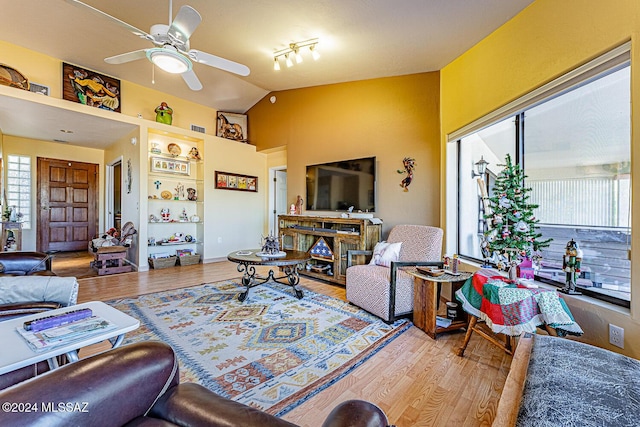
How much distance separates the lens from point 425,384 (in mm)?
1713

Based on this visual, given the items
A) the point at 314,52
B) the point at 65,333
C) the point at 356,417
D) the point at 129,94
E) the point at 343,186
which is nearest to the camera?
the point at 356,417

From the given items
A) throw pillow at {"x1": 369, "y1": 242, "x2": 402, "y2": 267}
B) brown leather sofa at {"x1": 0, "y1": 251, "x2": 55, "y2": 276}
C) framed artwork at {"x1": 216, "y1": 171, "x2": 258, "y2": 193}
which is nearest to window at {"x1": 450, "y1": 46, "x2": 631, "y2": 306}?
throw pillow at {"x1": 369, "y1": 242, "x2": 402, "y2": 267}

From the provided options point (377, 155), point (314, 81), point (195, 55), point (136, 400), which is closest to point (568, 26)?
point (377, 155)

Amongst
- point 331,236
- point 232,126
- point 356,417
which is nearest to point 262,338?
point 356,417

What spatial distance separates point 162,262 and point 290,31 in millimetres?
4256

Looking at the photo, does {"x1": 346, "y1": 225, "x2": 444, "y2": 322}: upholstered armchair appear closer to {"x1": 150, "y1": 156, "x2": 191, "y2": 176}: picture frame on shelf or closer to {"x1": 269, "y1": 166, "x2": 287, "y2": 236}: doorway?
Answer: {"x1": 269, "y1": 166, "x2": 287, "y2": 236}: doorway

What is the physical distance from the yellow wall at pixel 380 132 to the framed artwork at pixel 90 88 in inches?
112

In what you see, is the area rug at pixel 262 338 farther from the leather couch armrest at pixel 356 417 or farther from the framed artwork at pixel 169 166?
the framed artwork at pixel 169 166

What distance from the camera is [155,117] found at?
511 cm

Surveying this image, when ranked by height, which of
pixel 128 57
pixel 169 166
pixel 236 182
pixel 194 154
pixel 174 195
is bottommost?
pixel 174 195

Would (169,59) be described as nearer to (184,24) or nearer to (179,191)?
(184,24)

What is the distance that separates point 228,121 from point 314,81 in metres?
2.48

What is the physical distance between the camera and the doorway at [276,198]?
6.41 m

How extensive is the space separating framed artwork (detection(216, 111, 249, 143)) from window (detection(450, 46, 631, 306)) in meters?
5.02
